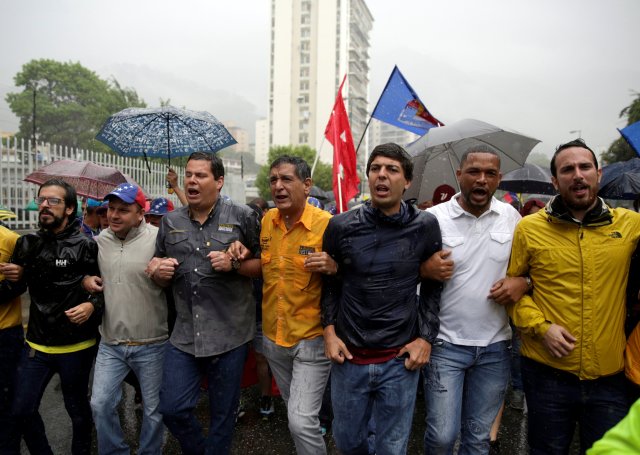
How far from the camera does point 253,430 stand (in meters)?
3.72

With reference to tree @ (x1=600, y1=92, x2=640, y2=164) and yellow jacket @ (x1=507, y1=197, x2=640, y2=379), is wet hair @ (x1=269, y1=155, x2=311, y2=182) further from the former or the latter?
tree @ (x1=600, y1=92, x2=640, y2=164)

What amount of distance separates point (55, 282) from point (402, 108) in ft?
15.6

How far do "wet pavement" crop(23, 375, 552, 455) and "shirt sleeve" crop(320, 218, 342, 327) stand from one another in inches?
56.4

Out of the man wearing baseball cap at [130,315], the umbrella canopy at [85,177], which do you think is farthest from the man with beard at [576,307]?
the umbrella canopy at [85,177]

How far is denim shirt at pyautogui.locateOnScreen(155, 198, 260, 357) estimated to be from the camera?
2801 mm

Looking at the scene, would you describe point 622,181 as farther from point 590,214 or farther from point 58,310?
point 58,310

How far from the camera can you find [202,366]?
2.92 metres

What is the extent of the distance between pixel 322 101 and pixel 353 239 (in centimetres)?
7197

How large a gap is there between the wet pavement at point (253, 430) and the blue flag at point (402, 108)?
3665mm

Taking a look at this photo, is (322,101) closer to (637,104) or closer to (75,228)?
(637,104)

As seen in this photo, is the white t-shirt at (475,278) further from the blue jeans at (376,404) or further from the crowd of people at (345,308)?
the blue jeans at (376,404)

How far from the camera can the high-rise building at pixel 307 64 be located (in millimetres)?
71438

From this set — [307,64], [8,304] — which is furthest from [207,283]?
[307,64]

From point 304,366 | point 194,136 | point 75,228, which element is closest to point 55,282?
point 75,228
